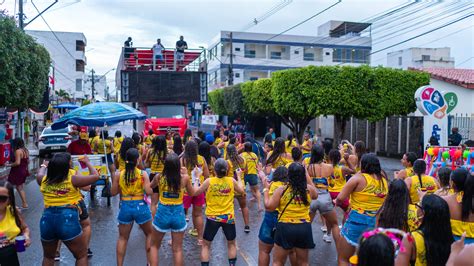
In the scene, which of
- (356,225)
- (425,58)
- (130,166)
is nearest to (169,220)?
(130,166)

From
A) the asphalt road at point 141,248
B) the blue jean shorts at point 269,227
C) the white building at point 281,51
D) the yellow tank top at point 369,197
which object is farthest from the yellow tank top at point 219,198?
the white building at point 281,51

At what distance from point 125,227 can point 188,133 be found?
627 cm

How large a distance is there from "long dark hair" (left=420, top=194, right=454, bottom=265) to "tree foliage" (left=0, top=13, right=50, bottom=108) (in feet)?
37.0

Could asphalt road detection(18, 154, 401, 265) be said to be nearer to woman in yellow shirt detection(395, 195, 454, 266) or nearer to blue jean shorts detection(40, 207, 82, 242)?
blue jean shorts detection(40, 207, 82, 242)

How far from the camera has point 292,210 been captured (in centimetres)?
518

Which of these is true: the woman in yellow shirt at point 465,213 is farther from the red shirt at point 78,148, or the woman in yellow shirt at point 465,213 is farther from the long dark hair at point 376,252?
the red shirt at point 78,148

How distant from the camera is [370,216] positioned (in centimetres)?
545

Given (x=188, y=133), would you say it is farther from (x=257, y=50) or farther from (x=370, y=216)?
(x=257, y=50)

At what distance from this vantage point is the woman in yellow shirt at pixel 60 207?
5.29m

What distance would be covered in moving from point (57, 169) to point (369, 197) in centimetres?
366

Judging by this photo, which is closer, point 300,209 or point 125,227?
point 300,209

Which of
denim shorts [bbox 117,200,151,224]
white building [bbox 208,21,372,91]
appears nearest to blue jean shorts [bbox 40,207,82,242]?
denim shorts [bbox 117,200,151,224]

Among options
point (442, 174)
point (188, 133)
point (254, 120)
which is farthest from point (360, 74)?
point (254, 120)

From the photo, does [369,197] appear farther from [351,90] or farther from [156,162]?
Answer: [351,90]
